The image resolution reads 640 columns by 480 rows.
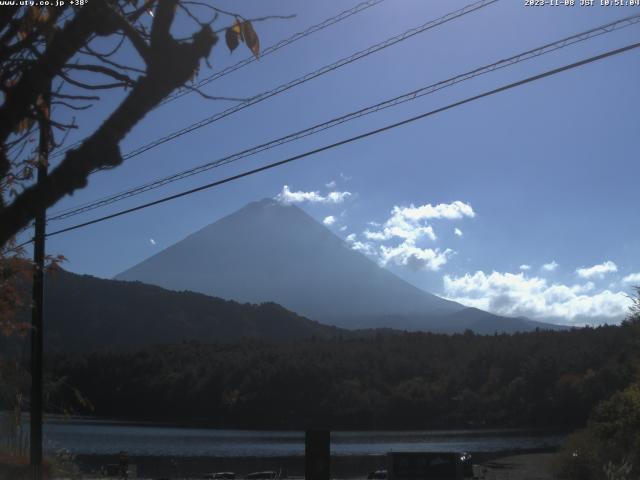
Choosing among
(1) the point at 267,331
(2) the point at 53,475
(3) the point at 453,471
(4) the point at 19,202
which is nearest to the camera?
(4) the point at 19,202

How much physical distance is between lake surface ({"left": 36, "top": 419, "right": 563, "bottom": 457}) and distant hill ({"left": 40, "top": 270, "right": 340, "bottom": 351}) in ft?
63.9

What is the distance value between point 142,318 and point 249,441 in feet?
172

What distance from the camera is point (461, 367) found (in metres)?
92.8

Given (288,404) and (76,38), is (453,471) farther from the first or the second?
(288,404)

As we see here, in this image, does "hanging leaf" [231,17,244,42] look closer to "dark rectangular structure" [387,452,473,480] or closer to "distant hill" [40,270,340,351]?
"dark rectangular structure" [387,452,473,480]

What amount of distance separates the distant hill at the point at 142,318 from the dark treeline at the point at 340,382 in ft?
29.8

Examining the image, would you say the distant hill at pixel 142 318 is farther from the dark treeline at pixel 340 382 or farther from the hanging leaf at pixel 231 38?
the hanging leaf at pixel 231 38

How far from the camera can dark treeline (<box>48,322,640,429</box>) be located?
8306 centimetres

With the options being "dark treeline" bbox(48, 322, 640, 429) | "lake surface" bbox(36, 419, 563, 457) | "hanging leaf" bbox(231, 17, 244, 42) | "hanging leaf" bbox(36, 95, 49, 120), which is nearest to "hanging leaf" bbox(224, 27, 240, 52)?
"hanging leaf" bbox(231, 17, 244, 42)

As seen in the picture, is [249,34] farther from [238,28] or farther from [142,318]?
[142,318]

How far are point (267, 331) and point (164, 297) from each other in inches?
759

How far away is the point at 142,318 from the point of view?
117875 mm

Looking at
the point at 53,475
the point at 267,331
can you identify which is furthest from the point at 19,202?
the point at 267,331

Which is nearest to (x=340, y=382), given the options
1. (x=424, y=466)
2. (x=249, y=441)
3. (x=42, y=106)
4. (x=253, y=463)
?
(x=249, y=441)
